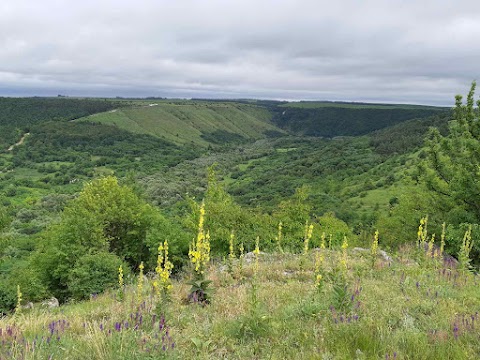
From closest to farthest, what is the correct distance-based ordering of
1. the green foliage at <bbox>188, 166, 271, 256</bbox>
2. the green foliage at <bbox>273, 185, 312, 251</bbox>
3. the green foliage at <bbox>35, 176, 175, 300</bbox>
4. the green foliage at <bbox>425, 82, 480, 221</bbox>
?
the green foliage at <bbox>425, 82, 480, 221</bbox> < the green foliage at <bbox>35, 176, 175, 300</bbox> < the green foliage at <bbox>188, 166, 271, 256</bbox> < the green foliage at <bbox>273, 185, 312, 251</bbox>

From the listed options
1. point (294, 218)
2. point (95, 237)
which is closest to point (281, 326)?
point (294, 218)

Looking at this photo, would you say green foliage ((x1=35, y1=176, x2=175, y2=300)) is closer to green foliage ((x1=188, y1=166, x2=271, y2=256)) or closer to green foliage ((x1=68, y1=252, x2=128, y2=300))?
green foliage ((x1=68, y1=252, x2=128, y2=300))

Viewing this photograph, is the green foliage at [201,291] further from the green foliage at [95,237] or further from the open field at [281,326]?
the green foliage at [95,237]

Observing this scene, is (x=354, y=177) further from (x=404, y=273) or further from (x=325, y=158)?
(x=404, y=273)

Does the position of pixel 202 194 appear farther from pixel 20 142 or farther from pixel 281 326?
pixel 20 142

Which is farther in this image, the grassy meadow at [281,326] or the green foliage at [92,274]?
the green foliage at [92,274]

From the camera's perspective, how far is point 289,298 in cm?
677

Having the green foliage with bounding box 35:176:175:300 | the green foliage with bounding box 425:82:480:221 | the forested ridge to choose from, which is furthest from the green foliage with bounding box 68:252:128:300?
the green foliage with bounding box 425:82:480:221

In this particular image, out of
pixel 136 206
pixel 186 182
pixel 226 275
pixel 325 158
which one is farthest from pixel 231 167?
pixel 226 275

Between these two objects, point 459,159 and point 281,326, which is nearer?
point 281,326

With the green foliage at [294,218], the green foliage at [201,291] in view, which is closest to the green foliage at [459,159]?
the green foliage at [294,218]

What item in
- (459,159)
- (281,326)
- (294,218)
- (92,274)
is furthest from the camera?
(294,218)

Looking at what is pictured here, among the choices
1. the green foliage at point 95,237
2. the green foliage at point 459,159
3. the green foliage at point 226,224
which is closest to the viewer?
the green foliage at point 459,159

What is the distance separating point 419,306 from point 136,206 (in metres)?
31.0
